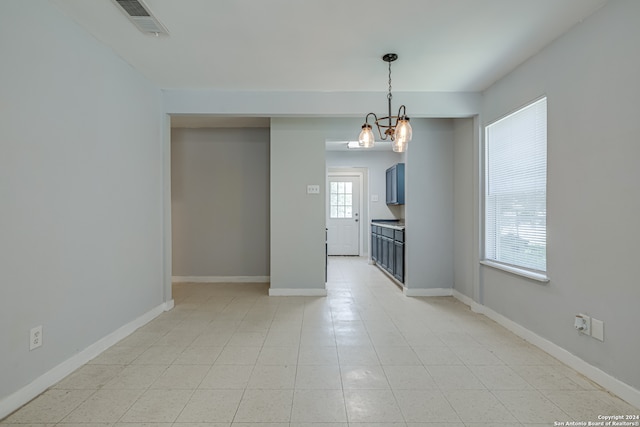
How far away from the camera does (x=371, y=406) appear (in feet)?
6.03

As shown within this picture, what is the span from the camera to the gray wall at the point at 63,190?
Result: 1.82m

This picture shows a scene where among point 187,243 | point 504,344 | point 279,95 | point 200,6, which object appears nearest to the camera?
point 200,6

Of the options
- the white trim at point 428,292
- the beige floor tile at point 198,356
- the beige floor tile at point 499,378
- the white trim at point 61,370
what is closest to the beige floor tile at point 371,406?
the beige floor tile at point 499,378

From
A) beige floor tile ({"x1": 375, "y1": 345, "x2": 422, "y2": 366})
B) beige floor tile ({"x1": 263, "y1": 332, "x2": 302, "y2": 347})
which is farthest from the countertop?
beige floor tile ({"x1": 263, "y1": 332, "x2": 302, "y2": 347})

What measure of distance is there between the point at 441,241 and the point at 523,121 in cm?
182

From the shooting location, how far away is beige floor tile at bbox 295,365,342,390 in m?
2.05

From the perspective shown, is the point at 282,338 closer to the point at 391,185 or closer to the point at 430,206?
the point at 430,206

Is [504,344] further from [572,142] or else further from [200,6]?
[200,6]

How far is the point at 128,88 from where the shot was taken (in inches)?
117

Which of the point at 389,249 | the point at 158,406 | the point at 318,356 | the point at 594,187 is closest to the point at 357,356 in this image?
the point at 318,356

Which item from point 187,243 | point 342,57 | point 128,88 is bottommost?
point 187,243

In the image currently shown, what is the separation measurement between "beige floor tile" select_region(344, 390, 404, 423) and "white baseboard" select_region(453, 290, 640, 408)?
1.34 metres

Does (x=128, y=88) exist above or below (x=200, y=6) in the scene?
below

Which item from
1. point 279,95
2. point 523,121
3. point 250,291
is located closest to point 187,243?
point 250,291
